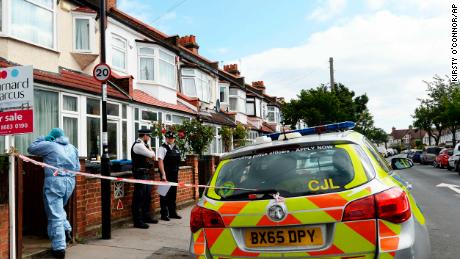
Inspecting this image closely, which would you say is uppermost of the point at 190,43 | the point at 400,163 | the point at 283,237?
the point at 190,43

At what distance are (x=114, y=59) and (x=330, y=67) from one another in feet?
78.2

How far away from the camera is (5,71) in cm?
534

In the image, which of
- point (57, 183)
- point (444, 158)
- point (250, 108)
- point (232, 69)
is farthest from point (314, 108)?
point (57, 183)

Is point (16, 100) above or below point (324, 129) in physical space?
above

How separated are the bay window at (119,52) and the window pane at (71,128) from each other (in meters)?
4.61

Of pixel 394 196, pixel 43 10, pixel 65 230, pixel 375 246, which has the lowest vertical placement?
pixel 65 230

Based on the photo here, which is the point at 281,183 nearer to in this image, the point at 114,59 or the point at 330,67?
the point at 114,59

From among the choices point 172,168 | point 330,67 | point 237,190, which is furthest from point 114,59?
point 330,67

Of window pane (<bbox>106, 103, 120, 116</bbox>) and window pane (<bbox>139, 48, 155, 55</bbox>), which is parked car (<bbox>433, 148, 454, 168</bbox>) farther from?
window pane (<bbox>106, 103, 120, 116</bbox>)

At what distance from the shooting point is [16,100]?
5.25 metres

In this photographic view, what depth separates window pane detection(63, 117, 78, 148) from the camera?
1373 cm

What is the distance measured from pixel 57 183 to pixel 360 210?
4276mm

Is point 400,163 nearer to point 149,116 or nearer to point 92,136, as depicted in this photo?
point 92,136

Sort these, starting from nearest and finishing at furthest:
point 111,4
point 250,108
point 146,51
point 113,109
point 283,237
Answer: point 283,237 < point 113,109 < point 146,51 < point 111,4 < point 250,108
